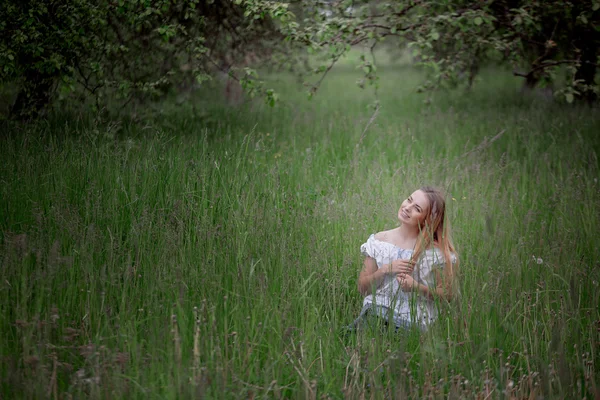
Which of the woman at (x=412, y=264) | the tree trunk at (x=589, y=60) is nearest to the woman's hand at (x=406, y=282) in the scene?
the woman at (x=412, y=264)

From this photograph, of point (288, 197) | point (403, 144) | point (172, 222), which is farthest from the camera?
point (403, 144)

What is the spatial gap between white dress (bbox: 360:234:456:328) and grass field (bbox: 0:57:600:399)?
0.44 ft

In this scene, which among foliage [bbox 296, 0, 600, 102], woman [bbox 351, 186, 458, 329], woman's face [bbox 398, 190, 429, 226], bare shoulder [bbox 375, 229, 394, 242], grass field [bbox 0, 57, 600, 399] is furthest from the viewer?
foliage [bbox 296, 0, 600, 102]

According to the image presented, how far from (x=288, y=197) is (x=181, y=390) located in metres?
2.65

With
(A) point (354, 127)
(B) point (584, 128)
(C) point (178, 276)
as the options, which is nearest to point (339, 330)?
(C) point (178, 276)

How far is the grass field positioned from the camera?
8.23 feet

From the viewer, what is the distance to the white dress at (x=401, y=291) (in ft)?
Result: 10.2

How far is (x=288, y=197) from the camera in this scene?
4.71 m

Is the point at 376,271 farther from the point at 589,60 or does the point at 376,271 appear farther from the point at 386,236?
the point at 589,60

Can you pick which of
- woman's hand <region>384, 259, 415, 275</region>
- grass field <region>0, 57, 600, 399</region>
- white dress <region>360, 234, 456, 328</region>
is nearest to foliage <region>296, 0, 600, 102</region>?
grass field <region>0, 57, 600, 399</region>

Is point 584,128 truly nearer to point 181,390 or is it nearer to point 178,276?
point 178,276

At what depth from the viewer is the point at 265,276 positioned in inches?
123

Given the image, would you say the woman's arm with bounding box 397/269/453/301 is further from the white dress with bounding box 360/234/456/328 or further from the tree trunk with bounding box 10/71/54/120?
the tree trunk with bounding box 10/71/54/120

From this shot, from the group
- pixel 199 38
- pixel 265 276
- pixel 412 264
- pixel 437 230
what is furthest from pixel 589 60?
pixel 265 276
